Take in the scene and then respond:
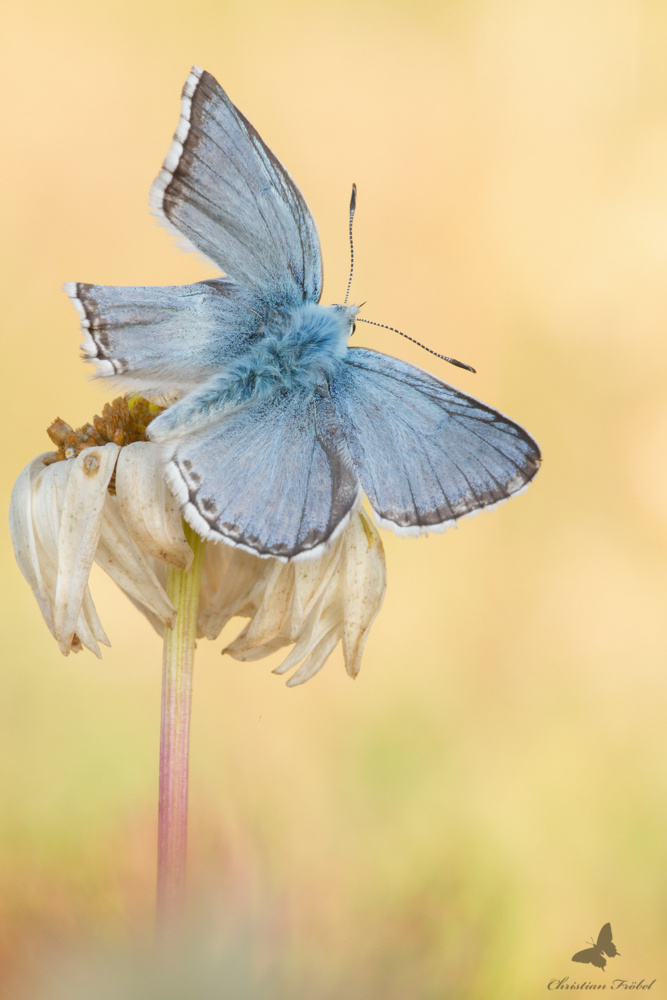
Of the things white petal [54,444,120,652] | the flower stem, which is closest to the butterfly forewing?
the flower stem

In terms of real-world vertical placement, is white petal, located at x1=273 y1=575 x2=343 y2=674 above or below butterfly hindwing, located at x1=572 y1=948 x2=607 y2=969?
above

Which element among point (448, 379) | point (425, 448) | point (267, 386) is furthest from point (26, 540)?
point (448, 379)

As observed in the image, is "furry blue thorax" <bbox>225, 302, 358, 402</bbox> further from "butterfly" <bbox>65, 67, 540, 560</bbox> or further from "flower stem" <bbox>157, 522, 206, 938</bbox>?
"flower stem" <bbox>157, 522, 206, 938</bbox>

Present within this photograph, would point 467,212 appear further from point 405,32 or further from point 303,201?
point 303,201

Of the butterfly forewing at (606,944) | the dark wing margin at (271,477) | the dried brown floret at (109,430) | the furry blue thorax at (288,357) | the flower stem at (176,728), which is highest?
the furry blue thorax at (288,357)

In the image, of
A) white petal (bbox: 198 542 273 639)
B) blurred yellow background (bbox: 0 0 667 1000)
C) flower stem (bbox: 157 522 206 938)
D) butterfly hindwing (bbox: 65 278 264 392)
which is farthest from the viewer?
blurred yellow background (bbox: 0 0 667 1000)

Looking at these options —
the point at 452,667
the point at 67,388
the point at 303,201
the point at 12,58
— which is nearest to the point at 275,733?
the point at 452,667

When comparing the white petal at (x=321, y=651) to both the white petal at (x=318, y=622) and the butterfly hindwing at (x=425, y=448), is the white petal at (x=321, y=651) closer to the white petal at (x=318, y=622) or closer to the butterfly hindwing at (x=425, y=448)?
the white petal at (x=318, y=622)

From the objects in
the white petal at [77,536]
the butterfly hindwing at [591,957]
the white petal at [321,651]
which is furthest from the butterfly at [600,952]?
the white petal at [77,536]
